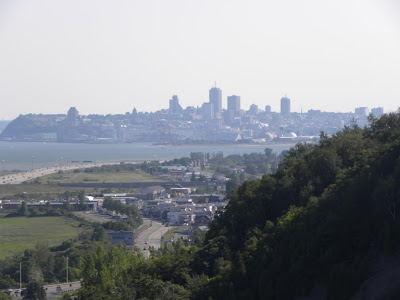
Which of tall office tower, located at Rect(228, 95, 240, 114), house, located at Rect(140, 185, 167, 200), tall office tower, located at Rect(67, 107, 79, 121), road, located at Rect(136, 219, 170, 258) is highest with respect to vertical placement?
tall office tower, located at Rect(228, 95, 240, 114)

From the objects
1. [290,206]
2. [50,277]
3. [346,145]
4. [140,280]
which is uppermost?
[346,145]

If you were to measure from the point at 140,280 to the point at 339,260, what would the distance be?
253cm

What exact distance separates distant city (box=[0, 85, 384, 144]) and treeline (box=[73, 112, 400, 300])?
67231 mm

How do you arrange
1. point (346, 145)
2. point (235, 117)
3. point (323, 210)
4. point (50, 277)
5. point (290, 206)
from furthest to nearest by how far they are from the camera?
point (235, 117) → point (50, 277) → point (346, 145) → point (290, 206) → point (323, 210)

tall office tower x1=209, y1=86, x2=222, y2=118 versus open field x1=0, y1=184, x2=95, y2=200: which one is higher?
tall office tower x1=209, y1=86, x2=222, y2=118

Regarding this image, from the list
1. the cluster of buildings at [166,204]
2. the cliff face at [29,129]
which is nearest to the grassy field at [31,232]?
the cluster of buildings at [166,204]

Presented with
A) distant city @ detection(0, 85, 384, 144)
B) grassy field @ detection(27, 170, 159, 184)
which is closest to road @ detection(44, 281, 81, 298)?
grassy field @ detection(27, 170, 159, 184)

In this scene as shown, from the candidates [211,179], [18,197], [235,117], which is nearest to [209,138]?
[235,117]

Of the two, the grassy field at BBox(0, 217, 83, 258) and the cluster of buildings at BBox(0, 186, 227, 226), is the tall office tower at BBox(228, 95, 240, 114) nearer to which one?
the cluster of buildings at BBox(0, 186, 227, 226)

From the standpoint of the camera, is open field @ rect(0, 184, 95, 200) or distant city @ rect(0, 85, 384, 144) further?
distant city @ rect(0, 85, 384, 144)

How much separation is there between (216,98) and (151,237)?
3397 inches

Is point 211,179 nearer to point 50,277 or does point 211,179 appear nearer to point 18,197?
point 18,197

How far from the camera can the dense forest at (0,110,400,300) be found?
23.2ft

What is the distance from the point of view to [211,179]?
34.6 meters
